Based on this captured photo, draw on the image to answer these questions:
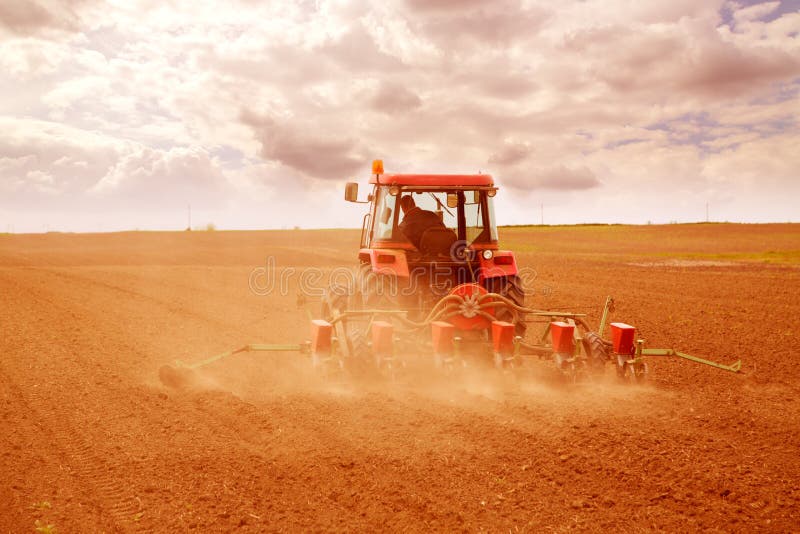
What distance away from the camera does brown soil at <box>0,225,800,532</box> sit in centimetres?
391

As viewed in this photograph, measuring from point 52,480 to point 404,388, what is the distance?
11.3ft

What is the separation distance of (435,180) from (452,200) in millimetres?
495

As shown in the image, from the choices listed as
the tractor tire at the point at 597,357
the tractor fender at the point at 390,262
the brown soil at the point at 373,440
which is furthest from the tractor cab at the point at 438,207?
the tractor tire at the point at 597,357

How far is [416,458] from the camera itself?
4.72m

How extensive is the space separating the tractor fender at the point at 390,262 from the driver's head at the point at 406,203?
0.81m

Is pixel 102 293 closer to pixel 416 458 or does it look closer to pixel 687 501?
pixel 416 458

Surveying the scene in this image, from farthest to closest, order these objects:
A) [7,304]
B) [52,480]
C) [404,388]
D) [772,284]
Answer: [772,284] → [7,304] → [404,388] → [52,480]

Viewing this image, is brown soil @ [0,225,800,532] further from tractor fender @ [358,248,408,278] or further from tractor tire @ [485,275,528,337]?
tractor fender @ [358,248,408,278]

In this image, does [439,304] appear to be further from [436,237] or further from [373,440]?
[373,440]

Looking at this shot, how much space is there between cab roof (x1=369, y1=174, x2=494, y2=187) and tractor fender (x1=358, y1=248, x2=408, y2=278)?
93 cm

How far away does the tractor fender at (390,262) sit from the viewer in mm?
7250

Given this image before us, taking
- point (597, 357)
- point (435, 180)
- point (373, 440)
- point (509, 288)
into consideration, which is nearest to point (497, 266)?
point (509, 288)

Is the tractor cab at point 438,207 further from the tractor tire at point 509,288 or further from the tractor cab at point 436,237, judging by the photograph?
the tractor tire at point 509,288

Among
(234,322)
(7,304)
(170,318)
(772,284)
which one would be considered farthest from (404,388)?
(772,284)
